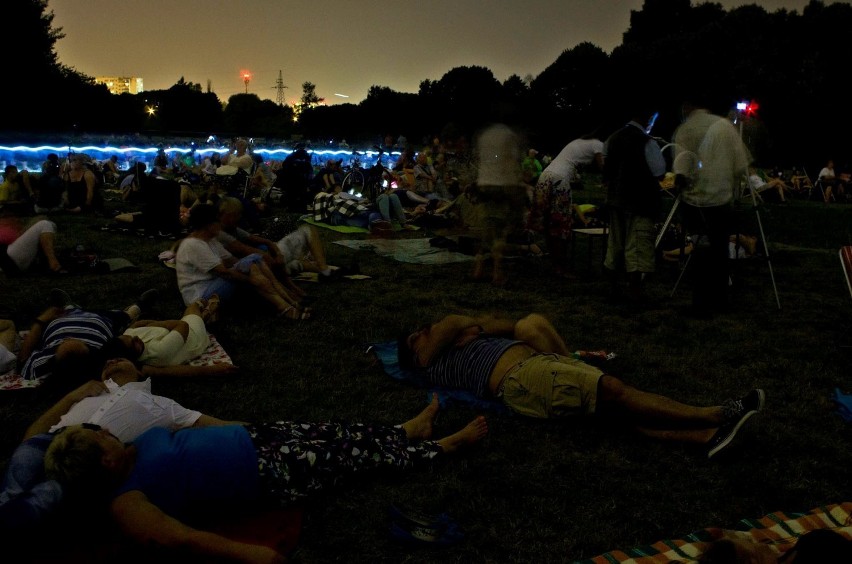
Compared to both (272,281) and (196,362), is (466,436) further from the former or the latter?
(272,281)

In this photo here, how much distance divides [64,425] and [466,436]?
79.9 inches

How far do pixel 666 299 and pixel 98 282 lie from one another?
21.1 feet

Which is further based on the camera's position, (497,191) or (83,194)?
(83,194)

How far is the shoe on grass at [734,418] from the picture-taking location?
349 centimetres

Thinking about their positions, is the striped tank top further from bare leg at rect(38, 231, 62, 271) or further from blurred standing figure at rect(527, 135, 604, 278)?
bare leg at rect(38, 231, 62, 271)

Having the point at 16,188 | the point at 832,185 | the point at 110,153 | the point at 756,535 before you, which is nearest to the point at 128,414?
the point at 756,535

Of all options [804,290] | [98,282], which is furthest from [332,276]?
[804,290]

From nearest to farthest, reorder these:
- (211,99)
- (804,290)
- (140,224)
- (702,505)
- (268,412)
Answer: (702,505) → (268,412) → (804,290) → (140,224) → (211,99)

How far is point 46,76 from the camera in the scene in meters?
39.9

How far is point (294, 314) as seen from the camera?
6277 mm

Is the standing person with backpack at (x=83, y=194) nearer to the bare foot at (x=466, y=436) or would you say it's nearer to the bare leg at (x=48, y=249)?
the bare leg at (x=48, y=249)

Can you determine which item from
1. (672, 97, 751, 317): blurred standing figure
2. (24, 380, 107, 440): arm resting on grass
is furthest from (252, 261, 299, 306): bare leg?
(672, 97, 751, 317): blurred standing figure

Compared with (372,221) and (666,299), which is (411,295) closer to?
(666,299)

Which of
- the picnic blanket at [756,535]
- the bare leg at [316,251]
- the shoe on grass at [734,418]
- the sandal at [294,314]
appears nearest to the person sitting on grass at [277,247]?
the bare leg at [316,251]
